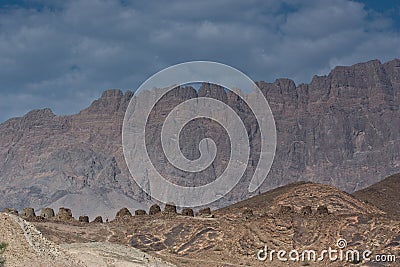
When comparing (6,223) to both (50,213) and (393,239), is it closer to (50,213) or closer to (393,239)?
(393,239)

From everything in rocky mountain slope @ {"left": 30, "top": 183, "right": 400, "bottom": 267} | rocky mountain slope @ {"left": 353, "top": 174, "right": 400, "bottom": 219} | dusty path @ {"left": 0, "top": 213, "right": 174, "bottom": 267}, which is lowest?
dusty path @ {"left": 0, "top": 213, "right": 174, "bottom": 267}

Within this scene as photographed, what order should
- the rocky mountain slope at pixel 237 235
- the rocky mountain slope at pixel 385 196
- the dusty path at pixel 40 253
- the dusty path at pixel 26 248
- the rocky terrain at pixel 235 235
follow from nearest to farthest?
the dusty path at pixel 26 248, the dusty path at pixel 40 253, the rocky terrain at pixel 235 235, the rocky mountain slope at pixel 237 235, the rocky mountain slope at pixel 385 196

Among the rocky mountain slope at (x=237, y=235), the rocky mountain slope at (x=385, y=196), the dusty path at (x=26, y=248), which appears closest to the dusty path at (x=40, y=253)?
the dusty path at (x=26, y=248)

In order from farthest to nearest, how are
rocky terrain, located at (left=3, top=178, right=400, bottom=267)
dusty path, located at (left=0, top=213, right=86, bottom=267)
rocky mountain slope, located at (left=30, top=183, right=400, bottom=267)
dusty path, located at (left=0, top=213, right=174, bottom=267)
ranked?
rocky mountain slope, located at (left=30, top=183, right=400, bottom=267) → rocky terrain, located at (left=3, top=178, right=400, bottom=267) → dusty path, located at (left=0, top=213, right=174, bottom=267) → dusty path, located at (left=0, top=213, right=86, bottom=267)

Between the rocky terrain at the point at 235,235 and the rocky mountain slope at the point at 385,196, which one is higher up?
the rocky mountain slope at the point at 385,196

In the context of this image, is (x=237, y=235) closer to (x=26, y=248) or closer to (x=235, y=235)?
(x=235, y=235)

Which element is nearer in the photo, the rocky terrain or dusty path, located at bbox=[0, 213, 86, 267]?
dusty path, located at bbox=[0, 213, 86, 267]

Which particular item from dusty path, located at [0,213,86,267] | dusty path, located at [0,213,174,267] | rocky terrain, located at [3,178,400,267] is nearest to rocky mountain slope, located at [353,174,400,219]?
rocky terrain, located at [3,178,400,267]

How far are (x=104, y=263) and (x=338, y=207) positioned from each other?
4356 cm

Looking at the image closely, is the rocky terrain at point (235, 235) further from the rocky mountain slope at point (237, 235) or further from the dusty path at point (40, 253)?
the dusty path at point (40, 253)

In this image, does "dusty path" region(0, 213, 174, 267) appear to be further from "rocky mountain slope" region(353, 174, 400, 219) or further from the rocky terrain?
"rocky mountain slope" region(353, 174, 400, 219)

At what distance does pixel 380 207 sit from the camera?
92.8 metres

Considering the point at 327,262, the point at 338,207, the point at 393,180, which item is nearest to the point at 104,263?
the point at 327,262

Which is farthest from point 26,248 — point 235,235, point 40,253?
point 235,235
